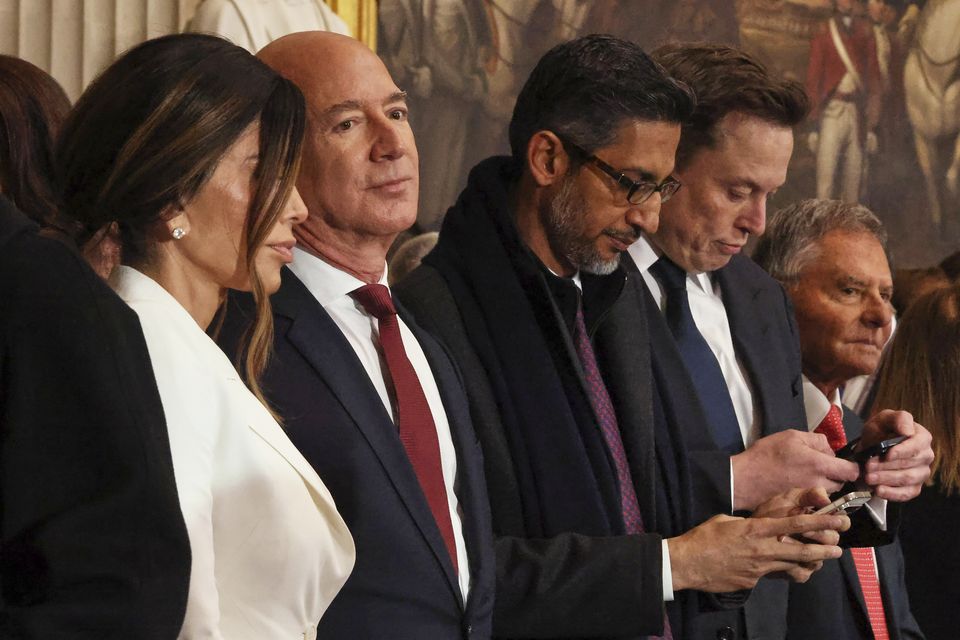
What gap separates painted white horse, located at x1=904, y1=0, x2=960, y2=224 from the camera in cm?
792

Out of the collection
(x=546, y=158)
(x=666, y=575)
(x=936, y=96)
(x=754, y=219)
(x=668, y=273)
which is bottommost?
(x=936, y=96)

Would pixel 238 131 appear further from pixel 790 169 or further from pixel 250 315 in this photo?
pixel 790 169

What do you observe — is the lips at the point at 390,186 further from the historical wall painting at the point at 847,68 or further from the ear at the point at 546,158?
the historical wall painting at the point at 847,68

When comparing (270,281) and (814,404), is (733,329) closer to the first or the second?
(814,404)

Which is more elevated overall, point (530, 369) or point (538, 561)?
point (530, 369)

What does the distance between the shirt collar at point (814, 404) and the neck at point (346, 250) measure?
71.6 inches

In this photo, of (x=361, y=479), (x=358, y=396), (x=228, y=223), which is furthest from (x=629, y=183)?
(x=228, y=223)

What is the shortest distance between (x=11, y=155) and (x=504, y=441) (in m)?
1.17

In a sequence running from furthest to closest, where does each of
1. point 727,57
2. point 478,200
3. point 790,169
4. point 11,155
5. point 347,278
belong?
point 790,169 → point 727,57 → point 478,200 → point 11,155 → point 347,278

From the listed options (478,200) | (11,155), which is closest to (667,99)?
(478,200)

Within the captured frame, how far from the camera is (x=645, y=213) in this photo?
3.18 metres

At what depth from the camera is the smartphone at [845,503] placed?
309 cm

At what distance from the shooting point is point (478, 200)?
3146 mm

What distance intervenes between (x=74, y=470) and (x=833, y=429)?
2.90m
